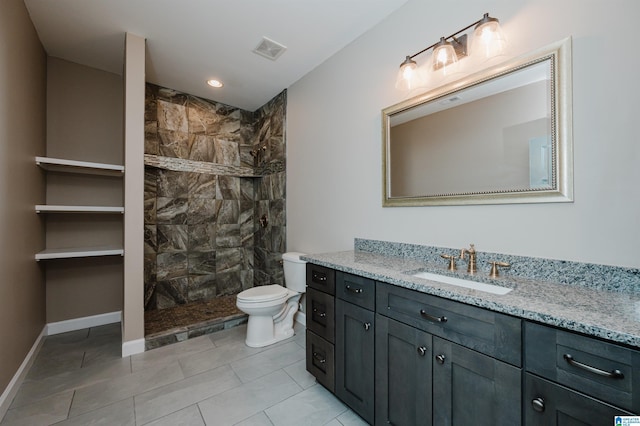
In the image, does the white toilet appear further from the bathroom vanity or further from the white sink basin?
the white sink basin

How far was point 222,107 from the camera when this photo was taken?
368 cm

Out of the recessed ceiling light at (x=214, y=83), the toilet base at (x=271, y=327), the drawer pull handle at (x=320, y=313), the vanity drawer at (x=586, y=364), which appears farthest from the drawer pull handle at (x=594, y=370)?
the recessed ceiling light at (x=214, y=83)

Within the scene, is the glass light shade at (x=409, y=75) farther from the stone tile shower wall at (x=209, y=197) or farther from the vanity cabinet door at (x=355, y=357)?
the stone tile shower wall at (x=209, y=197)

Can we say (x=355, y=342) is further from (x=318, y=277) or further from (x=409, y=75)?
(x=409, y=75)

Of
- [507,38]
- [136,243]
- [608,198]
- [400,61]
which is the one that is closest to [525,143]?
[608,198]

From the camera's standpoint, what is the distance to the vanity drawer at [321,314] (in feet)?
5.63

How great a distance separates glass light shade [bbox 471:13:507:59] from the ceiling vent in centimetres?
164

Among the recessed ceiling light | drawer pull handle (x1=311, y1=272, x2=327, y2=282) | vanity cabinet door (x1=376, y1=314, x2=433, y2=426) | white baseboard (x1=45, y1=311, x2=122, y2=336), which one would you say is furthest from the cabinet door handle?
white baseboard (x1=45, y1=311, x2=122, y2=336)

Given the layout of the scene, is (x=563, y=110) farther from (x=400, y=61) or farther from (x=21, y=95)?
(x=21, y=95)

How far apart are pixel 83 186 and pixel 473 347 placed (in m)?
3.62

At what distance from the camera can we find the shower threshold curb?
240cm

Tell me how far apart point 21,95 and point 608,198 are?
350 centimetres

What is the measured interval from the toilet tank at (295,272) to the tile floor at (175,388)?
0.51m

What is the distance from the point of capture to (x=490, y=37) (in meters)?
1.40
